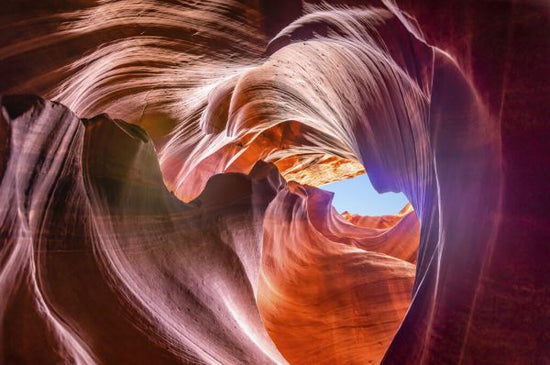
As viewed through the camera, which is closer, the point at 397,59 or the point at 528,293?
the point at 528,293

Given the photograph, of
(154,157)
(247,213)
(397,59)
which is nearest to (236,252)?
(247,213)

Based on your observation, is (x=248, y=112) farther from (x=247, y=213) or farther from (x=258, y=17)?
(x=258, y=17)

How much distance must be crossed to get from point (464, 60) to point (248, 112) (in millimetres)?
3535

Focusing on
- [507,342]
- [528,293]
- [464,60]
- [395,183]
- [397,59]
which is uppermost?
[464,60]

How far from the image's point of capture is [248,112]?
464cm

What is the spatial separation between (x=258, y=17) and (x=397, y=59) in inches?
33.9

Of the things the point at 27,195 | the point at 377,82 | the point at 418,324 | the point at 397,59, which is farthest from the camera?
the point at 377,82

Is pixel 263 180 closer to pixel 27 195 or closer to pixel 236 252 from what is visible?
pixel 236 252

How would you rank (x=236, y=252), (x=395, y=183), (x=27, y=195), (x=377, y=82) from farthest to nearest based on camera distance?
(x=395, y=183) < (x=236, y=252) < (x=377, y=82) < (x=27, y=195)

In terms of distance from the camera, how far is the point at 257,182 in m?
3.54

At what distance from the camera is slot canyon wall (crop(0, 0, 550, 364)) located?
115cm

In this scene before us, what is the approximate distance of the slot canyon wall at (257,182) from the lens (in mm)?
1150

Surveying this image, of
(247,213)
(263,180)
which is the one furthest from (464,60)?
(263,180)

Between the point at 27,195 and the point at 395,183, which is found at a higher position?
the point at 27,195
